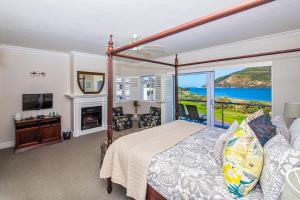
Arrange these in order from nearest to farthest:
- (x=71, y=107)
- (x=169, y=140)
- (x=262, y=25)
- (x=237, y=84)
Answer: (x=169, y=140) → (x=262, y=25) → (x=71, y=107) → (x=237, y=84)

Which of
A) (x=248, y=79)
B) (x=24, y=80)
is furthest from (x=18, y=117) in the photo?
(x=248, y=79)

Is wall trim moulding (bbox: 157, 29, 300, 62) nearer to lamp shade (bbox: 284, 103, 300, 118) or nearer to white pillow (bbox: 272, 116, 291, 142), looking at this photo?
lamp shade (bbox: 284, 103, 300, 118)

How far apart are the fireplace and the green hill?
3889mm

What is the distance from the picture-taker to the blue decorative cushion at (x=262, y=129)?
145 centimetres

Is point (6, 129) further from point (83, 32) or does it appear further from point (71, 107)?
point (83, 32)

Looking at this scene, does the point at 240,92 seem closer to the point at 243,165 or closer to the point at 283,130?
the point at 283,130

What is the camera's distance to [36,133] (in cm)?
371

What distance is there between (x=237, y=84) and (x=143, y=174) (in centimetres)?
586

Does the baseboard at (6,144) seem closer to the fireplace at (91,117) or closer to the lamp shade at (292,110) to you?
the fireplace at (91,117)

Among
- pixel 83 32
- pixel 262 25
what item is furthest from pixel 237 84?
pixel 83 32

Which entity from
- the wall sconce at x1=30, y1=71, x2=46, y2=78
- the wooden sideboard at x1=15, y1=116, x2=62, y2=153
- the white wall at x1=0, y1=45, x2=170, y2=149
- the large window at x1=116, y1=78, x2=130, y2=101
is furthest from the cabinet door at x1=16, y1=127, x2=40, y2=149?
the large window at x1=116, y1=78, x2=130, y2=101

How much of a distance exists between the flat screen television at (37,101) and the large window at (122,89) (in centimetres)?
231

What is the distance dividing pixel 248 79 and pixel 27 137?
7003 mm

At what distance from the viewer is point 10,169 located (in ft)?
8.81
